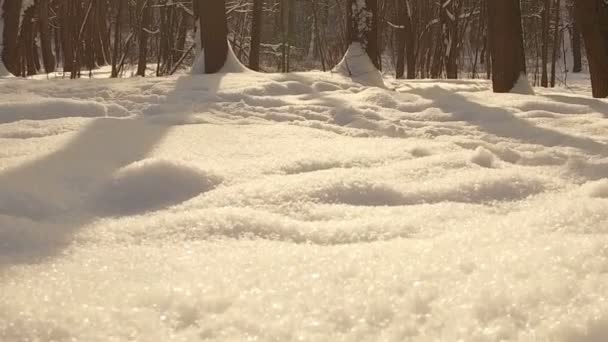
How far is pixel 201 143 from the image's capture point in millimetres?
2719

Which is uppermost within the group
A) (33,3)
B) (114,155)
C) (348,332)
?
(33,3)

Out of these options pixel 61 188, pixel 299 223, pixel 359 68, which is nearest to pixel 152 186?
pixel 61 188

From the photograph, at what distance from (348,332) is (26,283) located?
0.69m

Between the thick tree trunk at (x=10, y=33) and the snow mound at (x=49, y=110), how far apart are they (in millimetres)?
7627

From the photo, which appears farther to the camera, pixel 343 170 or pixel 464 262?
pixel 343 170

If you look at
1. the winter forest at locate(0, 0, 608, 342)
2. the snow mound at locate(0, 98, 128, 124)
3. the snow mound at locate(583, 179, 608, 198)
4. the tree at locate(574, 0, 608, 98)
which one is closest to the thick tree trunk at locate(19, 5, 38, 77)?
the snow mound at locate(0, 98, 128, 124)

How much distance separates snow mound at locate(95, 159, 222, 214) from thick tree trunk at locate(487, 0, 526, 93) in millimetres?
4151

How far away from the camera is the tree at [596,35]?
5285 mm

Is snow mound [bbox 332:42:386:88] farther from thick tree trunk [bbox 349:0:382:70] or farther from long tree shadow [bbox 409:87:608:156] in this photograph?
long tree shadow [bbox 409:87:608:156]

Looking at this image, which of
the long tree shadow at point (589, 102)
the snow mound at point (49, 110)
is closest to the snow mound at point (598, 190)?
the long tree shadow at point (589, 102)

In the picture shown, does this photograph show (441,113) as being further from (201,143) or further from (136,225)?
(136,225)

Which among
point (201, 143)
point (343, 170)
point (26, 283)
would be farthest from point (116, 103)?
point (26, 283)

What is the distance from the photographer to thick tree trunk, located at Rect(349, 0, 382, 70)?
6570mm

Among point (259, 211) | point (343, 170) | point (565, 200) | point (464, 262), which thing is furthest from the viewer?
point (343, 170)
